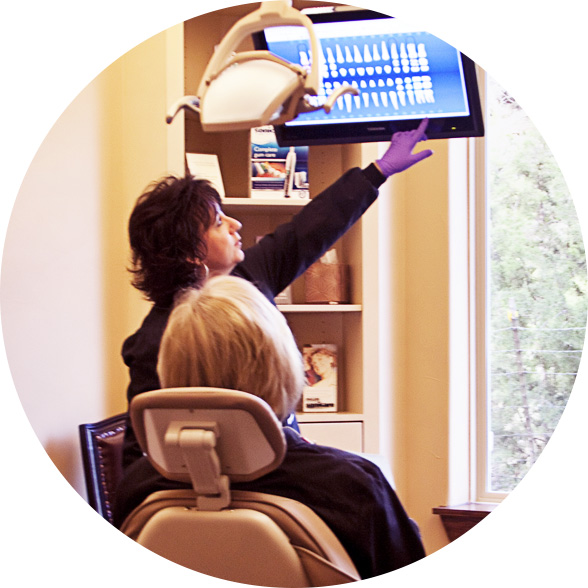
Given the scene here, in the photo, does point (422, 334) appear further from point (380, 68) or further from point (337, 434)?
point (380, 68)

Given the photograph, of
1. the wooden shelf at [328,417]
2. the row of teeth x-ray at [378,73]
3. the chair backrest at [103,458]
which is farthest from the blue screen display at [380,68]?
the chair backrest at [103,458]

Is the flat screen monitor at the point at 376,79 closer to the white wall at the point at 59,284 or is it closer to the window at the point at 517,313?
the window at the point at 517,313

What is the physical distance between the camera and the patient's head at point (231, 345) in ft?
4.29

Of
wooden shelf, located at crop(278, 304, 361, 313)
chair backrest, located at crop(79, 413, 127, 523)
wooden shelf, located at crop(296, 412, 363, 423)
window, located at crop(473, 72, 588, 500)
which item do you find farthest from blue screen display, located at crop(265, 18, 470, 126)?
chair backrest, located at crop(79, 413, 127, 523)

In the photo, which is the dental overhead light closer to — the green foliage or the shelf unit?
the shelf unit

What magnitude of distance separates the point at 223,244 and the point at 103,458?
47 cm

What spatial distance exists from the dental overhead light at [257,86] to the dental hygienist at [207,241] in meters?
0.14

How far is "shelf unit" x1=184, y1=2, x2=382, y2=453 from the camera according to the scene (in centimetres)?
142

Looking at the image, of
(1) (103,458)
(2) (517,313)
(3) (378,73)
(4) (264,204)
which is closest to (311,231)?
(4) (264,204)

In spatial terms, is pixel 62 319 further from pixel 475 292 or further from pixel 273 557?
pixel 475 292

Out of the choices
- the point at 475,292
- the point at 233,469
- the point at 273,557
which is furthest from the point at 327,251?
the point at 273,557

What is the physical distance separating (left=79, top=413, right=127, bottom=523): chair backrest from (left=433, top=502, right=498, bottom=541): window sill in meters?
0.61

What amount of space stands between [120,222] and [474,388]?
2.48ft

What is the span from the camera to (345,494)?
1.34 metres
